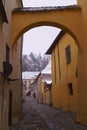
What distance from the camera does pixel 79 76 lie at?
14133mm

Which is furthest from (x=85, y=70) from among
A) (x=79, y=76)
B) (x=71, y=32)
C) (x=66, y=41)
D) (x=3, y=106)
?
(x=66, y=41)

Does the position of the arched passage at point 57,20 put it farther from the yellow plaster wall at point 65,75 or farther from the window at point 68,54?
the window at point 68,54

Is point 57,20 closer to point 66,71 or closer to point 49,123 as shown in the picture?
point 49,123

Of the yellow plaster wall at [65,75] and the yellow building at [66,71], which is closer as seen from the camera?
the yellow plaster wall at [65,75]

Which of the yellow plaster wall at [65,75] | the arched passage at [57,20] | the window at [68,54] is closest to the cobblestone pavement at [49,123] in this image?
the arched passage at [57,20]

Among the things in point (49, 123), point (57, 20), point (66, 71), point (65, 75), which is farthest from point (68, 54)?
point (49, 123)

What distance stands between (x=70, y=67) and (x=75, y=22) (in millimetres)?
7351

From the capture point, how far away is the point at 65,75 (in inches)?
906

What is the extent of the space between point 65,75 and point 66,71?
500 mm

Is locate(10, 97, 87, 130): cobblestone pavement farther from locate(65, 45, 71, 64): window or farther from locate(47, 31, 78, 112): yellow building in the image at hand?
locate(65, 45, 71, 64): window

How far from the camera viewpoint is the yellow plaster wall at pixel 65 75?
20.1 metres

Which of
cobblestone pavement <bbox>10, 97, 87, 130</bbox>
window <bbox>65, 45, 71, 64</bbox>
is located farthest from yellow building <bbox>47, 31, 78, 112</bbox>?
cobblestone pavement <bbox>10, 97, 87, 130</bbox>

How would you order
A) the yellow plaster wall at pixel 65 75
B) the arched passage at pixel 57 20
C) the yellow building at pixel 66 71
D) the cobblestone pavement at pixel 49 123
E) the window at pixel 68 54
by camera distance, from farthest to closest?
1. the window at pixel 68 54
2. the yellow building at pixel 66 71
3. the yellow plaster wall at pixel 65 75
4. the arched passage at pixel 57 20
5. the cobblestone pavement at pixel 49 123

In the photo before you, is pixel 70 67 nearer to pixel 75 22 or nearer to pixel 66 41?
pixel 66 41
